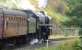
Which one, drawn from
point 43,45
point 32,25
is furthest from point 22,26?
point 43,45

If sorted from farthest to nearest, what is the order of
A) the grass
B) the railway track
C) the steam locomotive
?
the grass → the railway track → the steam locomotive

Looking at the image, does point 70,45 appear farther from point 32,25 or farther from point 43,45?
point 32,25

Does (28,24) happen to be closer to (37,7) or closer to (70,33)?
(37,7)

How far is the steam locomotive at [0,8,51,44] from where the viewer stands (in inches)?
134

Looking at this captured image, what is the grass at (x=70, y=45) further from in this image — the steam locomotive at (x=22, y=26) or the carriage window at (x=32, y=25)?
the carriage window at (x=32, y=25)

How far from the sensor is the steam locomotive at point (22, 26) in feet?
11.2

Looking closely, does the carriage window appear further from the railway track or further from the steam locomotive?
the railway track

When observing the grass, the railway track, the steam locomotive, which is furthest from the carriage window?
the grass

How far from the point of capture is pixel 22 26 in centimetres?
360

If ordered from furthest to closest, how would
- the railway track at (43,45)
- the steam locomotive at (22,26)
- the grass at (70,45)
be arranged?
the grass at (70,45)
the railway track at (43,45)
the steam locomotive at (22,26)

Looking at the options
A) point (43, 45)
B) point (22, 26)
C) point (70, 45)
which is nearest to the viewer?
point (22, 26)

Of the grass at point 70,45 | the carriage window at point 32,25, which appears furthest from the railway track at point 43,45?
the carriage window at point 32,25

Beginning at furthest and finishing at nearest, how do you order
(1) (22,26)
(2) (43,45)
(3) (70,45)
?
1. (3) (70,45)
2. (2) (43,45)
3. (1) (22,26)

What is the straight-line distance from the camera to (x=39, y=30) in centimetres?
371
